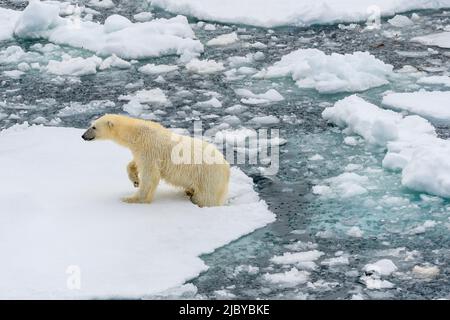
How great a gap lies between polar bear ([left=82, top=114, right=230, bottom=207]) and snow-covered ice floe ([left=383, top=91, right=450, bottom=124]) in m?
3.35

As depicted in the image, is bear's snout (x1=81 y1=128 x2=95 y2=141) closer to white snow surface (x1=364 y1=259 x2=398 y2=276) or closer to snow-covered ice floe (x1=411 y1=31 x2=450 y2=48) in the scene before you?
white snow surface (x1=364 y1=259 x2=398 y2=276)

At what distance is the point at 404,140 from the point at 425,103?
1.32 m

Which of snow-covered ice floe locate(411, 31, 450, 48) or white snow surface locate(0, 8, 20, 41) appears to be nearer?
snow-covered ice floe locate(411, 31, 450, 48)

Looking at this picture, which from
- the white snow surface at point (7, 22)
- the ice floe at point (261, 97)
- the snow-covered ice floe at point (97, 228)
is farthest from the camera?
the white snow surface at point (7, 22)

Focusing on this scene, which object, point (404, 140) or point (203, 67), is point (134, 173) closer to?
point (404, 140)

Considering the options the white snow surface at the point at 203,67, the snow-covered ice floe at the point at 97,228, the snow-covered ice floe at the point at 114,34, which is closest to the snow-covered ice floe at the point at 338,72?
the white snow surface at the point at 203,67

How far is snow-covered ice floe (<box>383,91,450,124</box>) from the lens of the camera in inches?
376

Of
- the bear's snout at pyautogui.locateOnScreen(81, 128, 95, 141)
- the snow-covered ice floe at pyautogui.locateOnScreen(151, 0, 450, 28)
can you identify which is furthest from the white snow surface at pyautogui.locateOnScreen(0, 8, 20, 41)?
the bear's snout at pyautogui.locateOnScreen(81, 128, 95, 141)

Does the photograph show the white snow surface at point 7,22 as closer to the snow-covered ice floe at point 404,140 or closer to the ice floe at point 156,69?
the ice floe at point 156,69

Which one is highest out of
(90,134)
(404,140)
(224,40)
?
(224,40)

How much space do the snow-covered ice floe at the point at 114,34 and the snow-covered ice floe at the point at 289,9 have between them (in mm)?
864

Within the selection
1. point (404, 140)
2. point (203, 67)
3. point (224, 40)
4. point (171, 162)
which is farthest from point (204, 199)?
point (224, 40)

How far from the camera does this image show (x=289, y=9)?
45.6ft

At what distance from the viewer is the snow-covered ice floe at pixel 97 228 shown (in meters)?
5.95
